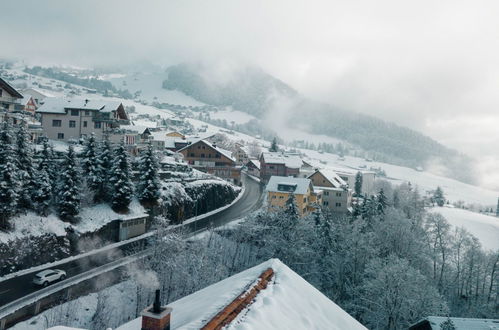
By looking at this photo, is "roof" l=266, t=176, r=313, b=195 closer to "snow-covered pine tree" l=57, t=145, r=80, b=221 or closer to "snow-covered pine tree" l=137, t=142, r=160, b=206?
"snow-covered pine tree" l=137, t=142, r=160, b=206

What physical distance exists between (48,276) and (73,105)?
45.5 m

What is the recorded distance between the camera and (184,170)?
6956 cm

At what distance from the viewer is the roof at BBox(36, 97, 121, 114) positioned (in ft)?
222

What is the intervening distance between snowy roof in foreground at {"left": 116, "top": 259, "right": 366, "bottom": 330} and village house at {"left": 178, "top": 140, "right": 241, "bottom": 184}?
71.5 metres

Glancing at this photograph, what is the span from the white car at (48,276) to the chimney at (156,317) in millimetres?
27954

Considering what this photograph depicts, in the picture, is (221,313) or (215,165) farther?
(215,165)

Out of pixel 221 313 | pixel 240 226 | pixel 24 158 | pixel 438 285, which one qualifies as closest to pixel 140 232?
pixel 240 226

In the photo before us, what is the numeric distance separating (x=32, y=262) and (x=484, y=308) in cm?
5859

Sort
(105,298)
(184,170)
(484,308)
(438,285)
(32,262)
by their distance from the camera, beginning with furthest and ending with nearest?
(184,170)
(438,285)
(484,308)
(32,262)
(105,298)

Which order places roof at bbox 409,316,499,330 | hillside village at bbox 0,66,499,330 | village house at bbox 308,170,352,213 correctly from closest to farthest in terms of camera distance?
roof at bbox 409,316,499,330
hillside village at bbox 0,66,499,330
village house at bbox 308,170,352,213

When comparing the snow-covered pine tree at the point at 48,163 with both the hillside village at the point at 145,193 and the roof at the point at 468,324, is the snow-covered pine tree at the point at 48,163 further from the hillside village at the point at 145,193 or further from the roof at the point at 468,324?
the roof at the point at 468,324

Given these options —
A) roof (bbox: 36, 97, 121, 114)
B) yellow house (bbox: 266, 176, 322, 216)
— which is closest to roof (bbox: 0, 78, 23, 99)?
roof (bbox: 36, 97, 121, 114)

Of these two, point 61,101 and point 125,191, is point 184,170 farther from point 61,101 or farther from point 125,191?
point 61,101

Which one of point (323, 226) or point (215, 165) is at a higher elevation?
point (215, 165)
